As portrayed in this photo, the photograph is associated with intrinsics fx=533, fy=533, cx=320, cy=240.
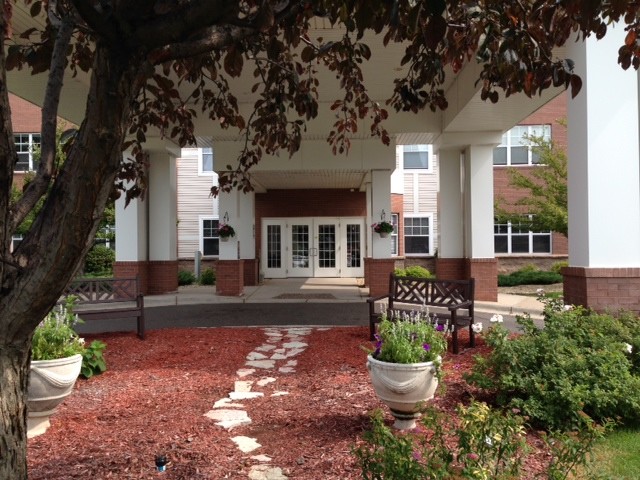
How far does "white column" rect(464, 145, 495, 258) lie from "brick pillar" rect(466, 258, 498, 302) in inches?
6.4

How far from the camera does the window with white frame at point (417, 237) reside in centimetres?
2498

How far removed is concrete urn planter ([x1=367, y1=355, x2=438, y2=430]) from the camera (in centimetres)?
382

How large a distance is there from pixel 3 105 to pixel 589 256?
6.55 metres

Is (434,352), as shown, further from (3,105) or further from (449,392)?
(3,105)

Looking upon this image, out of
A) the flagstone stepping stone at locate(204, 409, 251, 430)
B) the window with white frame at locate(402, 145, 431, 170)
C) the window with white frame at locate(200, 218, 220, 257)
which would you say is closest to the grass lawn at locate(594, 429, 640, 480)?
the flagstone stepping stone at locate(204, 409, 251, 430)

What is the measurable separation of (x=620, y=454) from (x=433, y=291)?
410 centimetres

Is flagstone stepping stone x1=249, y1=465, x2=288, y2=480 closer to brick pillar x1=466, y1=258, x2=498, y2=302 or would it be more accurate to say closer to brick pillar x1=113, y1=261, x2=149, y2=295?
brick pillar x1=466, y1=258, x2=498, y2=302

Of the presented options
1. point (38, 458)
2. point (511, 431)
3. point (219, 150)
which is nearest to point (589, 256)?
point (511, 431)

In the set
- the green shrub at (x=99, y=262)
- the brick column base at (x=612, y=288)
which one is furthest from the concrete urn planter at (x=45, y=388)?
the green shrub at (x=99, y=262)

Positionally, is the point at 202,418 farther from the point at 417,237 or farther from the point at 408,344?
the point at 417,237

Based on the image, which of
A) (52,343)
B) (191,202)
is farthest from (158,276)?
(52,343)

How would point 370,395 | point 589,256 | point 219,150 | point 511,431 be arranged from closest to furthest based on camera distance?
point 511,431
point 370,395
point 589,256
point 219,150

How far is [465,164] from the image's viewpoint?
14.4 metres

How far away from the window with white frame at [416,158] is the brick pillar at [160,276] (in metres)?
13.2
